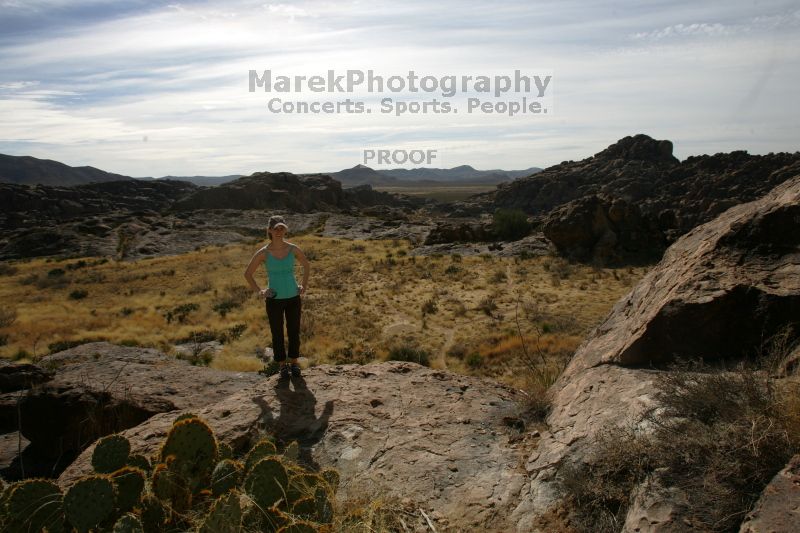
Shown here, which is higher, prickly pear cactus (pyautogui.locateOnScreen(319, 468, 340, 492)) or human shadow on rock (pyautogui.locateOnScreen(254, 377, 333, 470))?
prickly pear cactus (pyautogui.locateOnScreen(319, 468, 340, 492))

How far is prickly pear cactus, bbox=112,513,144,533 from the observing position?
2787 millimetres

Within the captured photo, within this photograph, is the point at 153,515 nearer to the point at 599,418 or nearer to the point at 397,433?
the point at 397,433

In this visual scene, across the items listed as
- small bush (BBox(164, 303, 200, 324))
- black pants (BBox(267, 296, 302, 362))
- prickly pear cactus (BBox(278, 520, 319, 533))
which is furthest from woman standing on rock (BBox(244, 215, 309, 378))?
small bush (BBox(164, 303, 200, 324))

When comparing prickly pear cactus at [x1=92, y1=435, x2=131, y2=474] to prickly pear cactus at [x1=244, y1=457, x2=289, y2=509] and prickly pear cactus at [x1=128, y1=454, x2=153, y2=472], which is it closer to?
prickly pear cactus at [x1=128, y1=454, x2=153, y2=472]

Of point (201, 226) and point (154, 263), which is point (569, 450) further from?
point (201, 226)

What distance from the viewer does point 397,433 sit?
4844 mm

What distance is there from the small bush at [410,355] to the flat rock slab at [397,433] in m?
6.20

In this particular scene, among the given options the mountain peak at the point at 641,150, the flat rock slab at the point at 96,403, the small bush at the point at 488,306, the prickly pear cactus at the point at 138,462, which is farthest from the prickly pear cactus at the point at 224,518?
the mountain peak at the point at 641,150

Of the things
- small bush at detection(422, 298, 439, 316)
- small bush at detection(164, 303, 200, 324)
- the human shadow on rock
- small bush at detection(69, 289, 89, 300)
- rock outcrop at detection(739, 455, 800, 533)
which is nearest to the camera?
rock outcrop at detection(739, 455, 800, 533)

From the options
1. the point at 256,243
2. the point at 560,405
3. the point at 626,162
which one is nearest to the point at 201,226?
the point at 256,243

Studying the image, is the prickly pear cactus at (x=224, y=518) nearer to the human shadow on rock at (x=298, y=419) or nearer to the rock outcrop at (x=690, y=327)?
the human shadow on rock at (x=298, y=419)

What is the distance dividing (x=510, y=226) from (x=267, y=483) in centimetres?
3719

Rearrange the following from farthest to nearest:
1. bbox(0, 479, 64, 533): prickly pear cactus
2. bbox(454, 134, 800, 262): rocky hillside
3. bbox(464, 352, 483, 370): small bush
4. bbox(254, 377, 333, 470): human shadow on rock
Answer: bbox(454, 134, 800, 262): rocky hillside < bbox(464, 352, 483, 370): small bush < bbox(254, 377, 333, 470): human shadow on rock < bbox(0, 479, 64, 533): prickly pear cactus

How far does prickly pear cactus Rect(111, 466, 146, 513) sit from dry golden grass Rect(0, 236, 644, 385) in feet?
18.1
